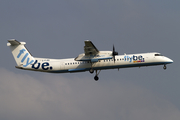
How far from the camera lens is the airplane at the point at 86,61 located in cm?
3303

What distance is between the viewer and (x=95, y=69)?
34.0 metres

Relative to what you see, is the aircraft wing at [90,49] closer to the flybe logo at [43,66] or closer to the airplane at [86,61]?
the airplane at [86,61]

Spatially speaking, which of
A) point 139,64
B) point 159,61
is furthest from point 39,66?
point 159,61

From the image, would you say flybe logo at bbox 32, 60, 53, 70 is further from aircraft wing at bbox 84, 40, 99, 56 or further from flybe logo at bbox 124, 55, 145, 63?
flybe logo at bbox 124, 55, 145, 63

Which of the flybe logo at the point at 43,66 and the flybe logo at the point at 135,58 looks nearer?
the flybe logo at the point at 135,58

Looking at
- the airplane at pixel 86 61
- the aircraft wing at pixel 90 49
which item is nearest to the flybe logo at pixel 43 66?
the airplane at pixel 86 61

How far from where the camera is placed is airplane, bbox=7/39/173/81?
33031mm

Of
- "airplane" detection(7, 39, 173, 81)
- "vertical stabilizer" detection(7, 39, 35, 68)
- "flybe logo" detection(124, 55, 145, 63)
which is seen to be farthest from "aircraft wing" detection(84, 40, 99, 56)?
"vertical stabilizer" detection(7, 39, 35, 68)

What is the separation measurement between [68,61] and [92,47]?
424 cm

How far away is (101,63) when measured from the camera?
3378cm

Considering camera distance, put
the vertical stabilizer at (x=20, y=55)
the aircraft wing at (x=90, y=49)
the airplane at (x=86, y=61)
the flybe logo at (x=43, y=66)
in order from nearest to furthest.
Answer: the aircraft wing at (x=90, y=49), the airplane at (x=86, y=61), the flybe logo at (x=43, y=66), the vertical stabilizer at (x=20, y=55)

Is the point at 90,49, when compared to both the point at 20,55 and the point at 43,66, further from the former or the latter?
the point at 20,55

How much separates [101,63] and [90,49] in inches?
108

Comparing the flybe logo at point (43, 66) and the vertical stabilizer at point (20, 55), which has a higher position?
the vertical stabilizer at point (20, 55)
